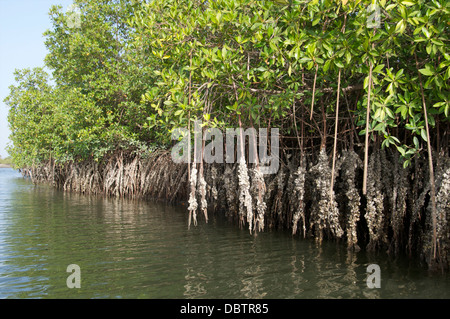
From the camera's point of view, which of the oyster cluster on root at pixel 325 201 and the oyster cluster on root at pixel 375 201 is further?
the oyster cluster on root at pixel 325 201

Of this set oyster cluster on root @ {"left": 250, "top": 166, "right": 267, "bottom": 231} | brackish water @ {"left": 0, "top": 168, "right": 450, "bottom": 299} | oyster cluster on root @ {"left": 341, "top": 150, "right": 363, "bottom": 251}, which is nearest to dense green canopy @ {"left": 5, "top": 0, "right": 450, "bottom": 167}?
oyster cluster on root @ {"left": 341, "top": 150, "right": 363, "bottom": 251}

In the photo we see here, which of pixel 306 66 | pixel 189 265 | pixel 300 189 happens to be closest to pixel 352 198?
pixel 300 189

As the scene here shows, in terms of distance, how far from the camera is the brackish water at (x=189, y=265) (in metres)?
3.89

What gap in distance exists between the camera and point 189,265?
15.7ft

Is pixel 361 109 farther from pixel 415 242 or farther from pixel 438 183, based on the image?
pixel 415 242

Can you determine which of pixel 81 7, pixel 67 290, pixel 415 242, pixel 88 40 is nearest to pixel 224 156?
pixel 415 242

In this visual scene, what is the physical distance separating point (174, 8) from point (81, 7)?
9.50 metres

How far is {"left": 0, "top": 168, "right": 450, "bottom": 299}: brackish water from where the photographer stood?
389cm

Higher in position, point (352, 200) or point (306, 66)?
point (306, 66)

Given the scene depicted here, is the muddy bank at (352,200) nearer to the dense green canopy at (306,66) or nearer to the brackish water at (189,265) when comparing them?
the brackish water at (189,265)

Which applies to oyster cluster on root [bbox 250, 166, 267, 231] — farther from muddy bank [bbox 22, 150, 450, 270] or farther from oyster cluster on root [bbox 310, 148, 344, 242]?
oyster cluster on root [bbox 310, 148, 344, 242]

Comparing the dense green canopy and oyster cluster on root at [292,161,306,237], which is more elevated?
the dense green canopy

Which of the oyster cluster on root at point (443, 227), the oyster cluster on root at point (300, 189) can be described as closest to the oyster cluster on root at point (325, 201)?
the oyster cluster on root at point (300, 189)

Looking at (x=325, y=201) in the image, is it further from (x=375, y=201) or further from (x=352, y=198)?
(x=375, y=201)
